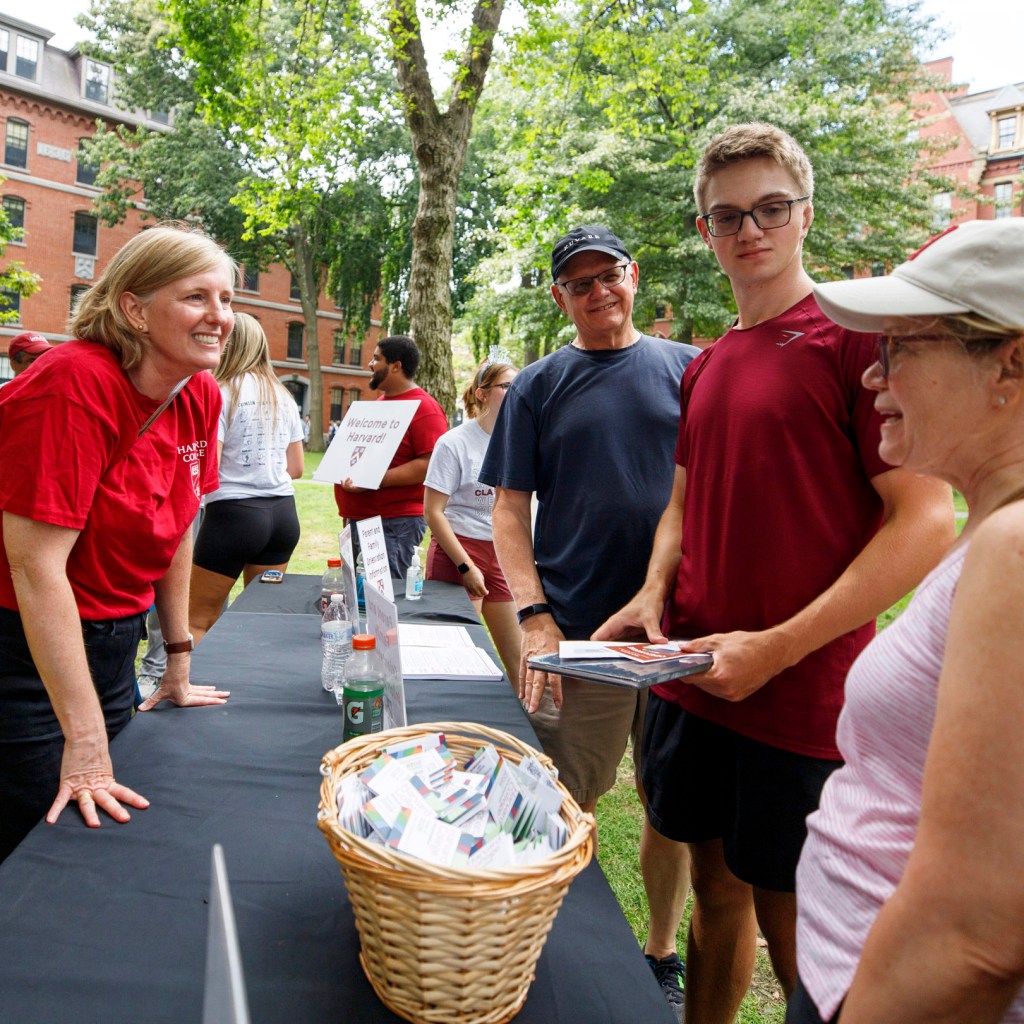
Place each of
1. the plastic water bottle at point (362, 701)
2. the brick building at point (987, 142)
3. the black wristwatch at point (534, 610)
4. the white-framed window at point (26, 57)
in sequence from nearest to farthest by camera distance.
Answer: the plastic water bottle at point (362, 701), the black wristwatch at point (534, 610), the white-framed window at point (26, 57), the brick building at point (987, 142)

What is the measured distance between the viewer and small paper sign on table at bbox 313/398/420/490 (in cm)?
335

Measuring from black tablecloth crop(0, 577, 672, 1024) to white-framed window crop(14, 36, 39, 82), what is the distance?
35.3 meters

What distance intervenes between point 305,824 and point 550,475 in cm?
129

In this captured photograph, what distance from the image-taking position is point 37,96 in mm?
26203

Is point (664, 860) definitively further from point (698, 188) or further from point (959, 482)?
point (698, 188)

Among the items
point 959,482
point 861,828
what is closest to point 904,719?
point 861,828

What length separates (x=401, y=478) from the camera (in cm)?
407

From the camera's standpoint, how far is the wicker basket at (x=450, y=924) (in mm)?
799

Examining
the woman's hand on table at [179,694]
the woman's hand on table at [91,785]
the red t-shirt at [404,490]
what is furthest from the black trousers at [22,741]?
the red t-shirt at [404,490]

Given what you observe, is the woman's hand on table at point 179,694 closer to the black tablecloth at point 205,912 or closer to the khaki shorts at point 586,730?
the black tablecloth at point 205,912

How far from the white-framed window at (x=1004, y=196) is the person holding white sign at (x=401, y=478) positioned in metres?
31.7

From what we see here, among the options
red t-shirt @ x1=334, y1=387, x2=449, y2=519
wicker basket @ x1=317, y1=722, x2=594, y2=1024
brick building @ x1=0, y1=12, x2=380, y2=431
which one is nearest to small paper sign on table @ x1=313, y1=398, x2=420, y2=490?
red t-shirt @ x1=334, y1=387, x2=449, y2=519

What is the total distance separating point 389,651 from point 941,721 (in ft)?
3.62

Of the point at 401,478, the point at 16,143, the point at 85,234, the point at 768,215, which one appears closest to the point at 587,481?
the point at 768,215
